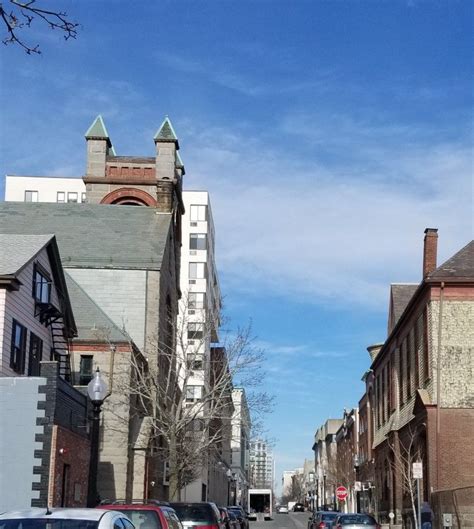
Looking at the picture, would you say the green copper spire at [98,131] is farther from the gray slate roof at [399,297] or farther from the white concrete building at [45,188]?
the white concrete building at [45,188]

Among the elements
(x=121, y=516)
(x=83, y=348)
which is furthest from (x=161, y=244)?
(x=121, y=516)

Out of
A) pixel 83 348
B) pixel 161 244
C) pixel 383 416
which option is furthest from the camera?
pixel 383 416

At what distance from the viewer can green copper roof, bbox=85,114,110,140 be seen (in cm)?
6356

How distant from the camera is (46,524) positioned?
9352 mm

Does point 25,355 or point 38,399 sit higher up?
point 25,355

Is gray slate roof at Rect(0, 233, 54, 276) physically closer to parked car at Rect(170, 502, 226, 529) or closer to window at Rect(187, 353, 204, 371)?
parked car at Rect(170, 502, 226, 529)

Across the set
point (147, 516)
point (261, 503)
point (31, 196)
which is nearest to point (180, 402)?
point (147, 516)

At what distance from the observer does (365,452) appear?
7138cm

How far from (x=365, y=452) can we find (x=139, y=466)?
3291 cm

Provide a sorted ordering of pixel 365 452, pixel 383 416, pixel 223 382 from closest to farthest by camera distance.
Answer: pixel 223 382
pixel 383 416
pixel 365 452

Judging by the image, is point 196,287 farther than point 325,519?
Yes

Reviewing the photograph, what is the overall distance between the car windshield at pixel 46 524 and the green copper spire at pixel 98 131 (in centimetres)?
5593

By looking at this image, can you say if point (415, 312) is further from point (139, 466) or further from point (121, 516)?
point (121, 516)

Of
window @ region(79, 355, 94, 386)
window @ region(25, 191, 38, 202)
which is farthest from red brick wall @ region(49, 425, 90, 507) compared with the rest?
window @ region(25, 191, 38, 202)
